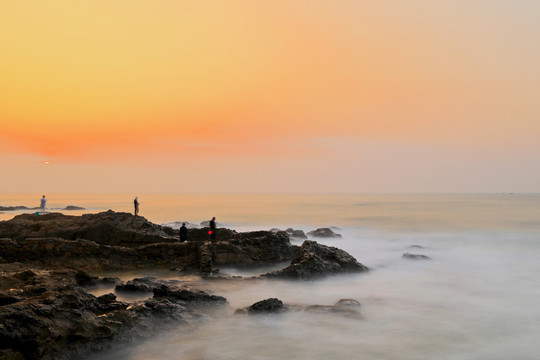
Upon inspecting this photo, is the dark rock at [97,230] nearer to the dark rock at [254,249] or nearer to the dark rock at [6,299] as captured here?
the dark rock at [254,249]

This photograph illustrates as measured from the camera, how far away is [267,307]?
29.5ft

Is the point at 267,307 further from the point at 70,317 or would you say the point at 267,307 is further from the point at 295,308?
the point at 70,317

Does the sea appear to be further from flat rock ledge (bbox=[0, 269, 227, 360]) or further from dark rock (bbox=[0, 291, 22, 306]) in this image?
dark rock (bbox=[0, 291, 22, 306])

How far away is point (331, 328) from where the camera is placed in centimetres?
838

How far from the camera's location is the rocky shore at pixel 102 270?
5.76m

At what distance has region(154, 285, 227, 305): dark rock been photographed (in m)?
8.77

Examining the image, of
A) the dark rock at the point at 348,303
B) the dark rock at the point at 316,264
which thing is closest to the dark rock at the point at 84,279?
the dark rock at the point at 316,264

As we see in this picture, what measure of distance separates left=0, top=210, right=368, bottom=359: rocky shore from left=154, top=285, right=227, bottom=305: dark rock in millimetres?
22

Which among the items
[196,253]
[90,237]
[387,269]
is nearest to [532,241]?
[387,269]

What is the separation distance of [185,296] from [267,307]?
6.42 ft

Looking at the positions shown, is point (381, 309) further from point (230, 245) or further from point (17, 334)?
point (17, 334)

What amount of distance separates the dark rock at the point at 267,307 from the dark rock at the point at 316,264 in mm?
3141

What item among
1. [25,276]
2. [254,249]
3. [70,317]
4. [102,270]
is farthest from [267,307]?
[102,270]

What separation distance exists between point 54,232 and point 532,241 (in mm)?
33165
